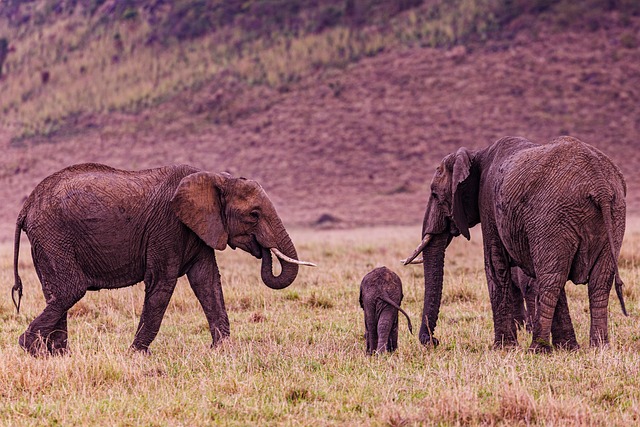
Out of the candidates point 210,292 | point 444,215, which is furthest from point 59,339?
point 444,215

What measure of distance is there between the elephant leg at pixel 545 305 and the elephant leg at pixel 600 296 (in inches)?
10.6

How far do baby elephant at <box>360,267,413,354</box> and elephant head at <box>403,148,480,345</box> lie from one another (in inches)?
15.8

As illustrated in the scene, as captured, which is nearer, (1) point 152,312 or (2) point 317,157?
(1) point 152,312

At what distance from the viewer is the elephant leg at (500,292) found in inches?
369

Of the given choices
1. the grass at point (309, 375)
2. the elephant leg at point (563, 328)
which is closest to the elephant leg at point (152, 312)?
the grass at point (309, 375)

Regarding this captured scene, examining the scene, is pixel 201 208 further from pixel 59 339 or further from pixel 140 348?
pixel 59 339

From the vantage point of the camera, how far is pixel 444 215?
10078mm

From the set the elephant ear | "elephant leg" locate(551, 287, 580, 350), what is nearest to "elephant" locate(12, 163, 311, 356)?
the elephant ear

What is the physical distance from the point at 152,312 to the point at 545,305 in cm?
361

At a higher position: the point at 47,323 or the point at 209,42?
the point at 209,42

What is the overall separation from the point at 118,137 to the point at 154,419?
39834 mm

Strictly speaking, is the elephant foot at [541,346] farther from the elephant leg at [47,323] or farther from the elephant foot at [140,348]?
the elephant leg at [47,323]

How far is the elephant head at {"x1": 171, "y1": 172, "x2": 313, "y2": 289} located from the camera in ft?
29.9

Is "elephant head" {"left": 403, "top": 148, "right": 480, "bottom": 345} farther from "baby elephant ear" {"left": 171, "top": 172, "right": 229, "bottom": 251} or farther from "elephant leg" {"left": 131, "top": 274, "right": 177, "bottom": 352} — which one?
"elephant leg" {"left": 131, "top": 274, "right": 177, "bottom": 352}
